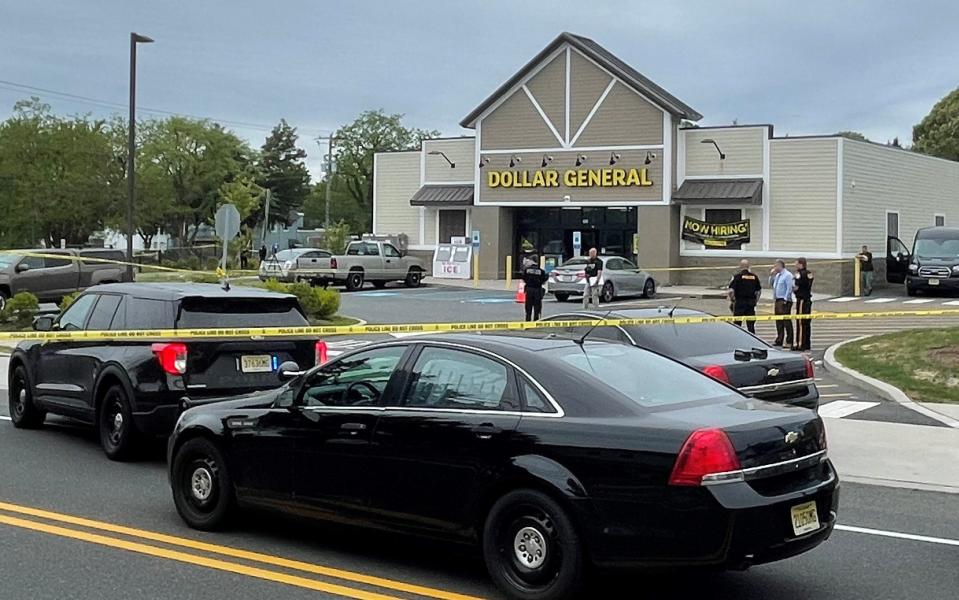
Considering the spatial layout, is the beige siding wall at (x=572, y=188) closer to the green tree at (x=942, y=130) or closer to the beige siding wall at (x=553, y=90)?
the beige siding wall at (x=553, y=90)

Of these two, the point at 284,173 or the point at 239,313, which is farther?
the point at 284,173

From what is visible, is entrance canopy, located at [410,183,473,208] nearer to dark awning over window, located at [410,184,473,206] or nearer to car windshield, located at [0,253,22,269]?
dark awning over window, located at [410,184,473,206]

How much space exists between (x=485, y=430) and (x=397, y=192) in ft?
134

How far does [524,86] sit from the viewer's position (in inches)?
1660

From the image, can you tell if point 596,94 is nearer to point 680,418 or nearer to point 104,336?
point 104,336

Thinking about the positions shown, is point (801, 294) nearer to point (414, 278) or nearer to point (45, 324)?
point (45, 324)

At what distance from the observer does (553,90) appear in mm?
41531

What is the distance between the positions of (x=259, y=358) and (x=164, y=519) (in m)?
2.51

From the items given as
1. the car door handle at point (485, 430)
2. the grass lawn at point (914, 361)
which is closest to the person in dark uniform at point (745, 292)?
the grass lawn at point (914, 361)

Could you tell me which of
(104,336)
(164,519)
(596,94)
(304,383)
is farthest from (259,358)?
(596,94)

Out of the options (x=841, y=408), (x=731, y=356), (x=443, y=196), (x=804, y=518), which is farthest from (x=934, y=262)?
(x=804, y=518)

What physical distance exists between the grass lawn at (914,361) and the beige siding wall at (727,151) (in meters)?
19.7

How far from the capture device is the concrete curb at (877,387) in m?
13.1

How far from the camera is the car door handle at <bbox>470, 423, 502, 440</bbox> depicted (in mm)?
6125
